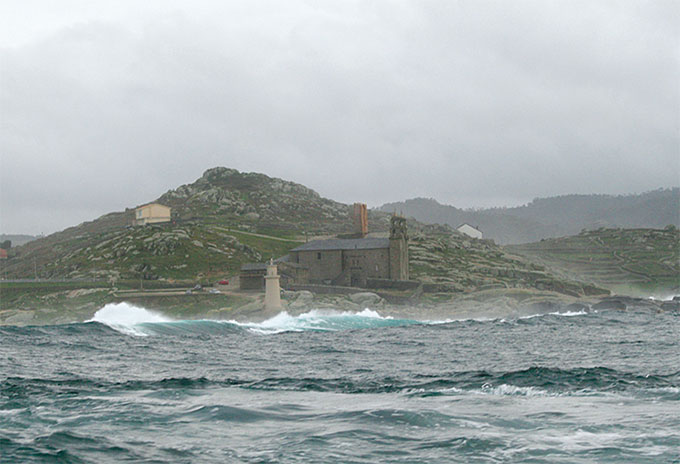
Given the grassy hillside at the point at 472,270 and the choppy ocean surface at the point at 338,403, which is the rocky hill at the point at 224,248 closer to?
the grassy hillside at the point at 472,270

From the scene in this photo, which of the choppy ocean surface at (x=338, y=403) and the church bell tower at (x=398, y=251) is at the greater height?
→ the church bell tower at (x=398, y=251)

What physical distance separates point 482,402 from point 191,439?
905cm

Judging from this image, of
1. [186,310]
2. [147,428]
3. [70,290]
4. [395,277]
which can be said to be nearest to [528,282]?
[395,277]

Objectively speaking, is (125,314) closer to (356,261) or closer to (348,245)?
(356,261)

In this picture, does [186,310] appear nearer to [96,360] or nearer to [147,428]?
[96,360]

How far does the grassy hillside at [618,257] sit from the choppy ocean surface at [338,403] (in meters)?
102

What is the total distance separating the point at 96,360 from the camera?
107 feet

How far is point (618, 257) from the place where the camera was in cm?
15900

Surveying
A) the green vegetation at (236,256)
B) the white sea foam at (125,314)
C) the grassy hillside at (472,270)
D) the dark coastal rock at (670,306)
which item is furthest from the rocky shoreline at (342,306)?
the grassy hillside at (472,270)

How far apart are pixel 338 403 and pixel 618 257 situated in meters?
150

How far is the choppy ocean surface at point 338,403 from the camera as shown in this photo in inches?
655

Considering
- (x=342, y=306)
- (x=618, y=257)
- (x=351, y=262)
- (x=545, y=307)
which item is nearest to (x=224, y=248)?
(x=351, y=262)

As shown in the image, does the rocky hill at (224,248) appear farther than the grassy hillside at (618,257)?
No

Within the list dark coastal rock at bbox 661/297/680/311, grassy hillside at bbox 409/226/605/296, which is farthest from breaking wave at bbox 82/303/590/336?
grassy hillside at bbox 409/226/605/296
